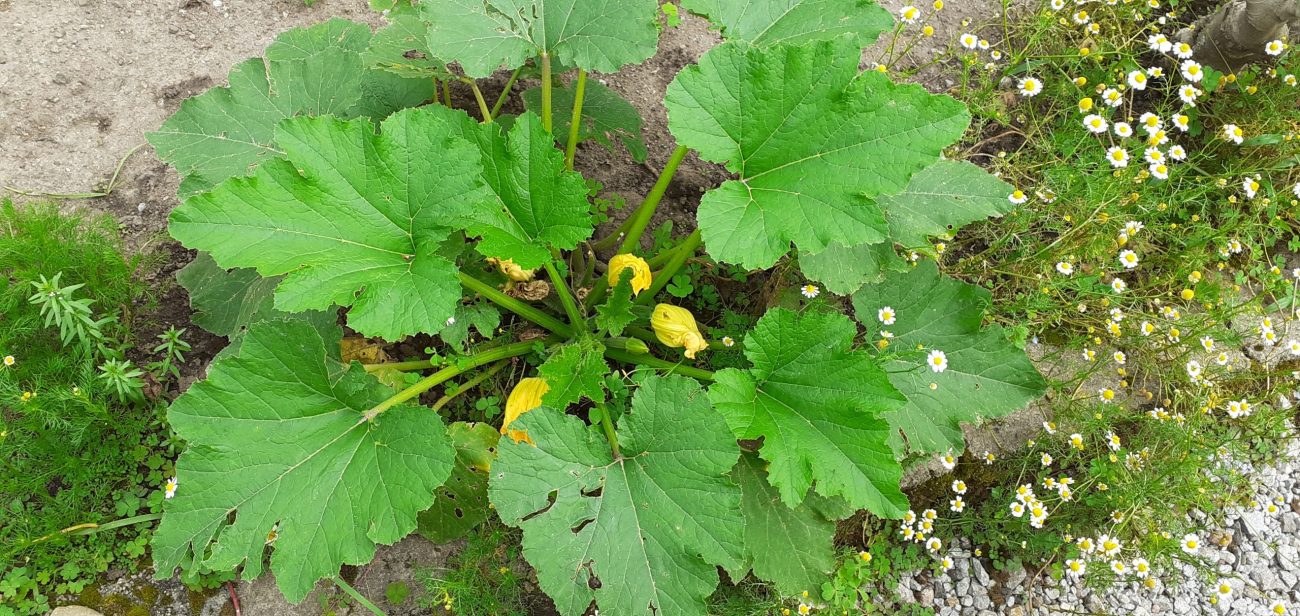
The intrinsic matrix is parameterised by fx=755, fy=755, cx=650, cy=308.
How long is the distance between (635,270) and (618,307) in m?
0.26

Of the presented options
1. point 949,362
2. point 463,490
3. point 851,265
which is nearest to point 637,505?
point 463,490

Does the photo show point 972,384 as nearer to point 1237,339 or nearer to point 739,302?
point 739,302

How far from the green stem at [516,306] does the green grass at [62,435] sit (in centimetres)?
160

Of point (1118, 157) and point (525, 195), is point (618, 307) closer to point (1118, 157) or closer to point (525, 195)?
point (525, 195)

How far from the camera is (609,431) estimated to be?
2779 millimetres

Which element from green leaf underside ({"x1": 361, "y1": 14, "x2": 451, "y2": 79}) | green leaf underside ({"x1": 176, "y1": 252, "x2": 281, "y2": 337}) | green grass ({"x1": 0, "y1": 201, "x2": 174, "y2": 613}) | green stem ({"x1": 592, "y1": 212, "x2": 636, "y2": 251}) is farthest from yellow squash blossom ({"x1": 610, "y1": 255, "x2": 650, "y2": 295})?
green grass ({"x1": 0, "y1": 201, "x2": 174, "y2": 613})

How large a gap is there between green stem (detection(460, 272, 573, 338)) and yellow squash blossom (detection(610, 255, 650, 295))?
0.32 m

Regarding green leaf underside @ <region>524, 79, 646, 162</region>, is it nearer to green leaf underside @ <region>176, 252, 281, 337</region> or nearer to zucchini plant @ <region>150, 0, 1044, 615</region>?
zucchini plant @ <region>150, 0, 1044, 615</region>

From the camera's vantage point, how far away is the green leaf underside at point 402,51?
122 inches

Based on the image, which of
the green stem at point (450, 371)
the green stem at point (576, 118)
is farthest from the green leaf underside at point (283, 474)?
the green stem at point (576, 118)

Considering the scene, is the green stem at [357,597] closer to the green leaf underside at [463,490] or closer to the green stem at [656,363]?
the green leaf underside at [463,490]

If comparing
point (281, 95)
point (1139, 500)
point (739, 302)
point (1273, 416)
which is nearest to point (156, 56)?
point (281, 95)

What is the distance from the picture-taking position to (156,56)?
398 cm

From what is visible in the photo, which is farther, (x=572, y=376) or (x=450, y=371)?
(x=450, y=371)
